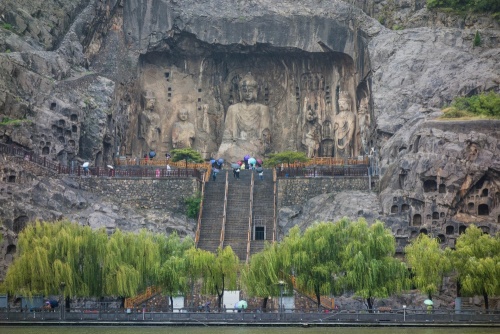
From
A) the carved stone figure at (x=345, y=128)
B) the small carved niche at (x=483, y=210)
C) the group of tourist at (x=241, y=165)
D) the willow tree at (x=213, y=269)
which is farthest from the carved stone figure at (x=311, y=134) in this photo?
the willow tree at (x=213, y=269)

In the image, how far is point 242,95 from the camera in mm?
96438

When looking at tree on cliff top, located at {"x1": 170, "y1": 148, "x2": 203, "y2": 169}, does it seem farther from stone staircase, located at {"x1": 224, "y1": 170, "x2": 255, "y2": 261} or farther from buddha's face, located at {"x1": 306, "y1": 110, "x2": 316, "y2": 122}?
buddha's face, located at {"x1": 306, "y1": 110, "x2": 316, "y2": 122}

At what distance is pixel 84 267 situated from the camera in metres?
67.3

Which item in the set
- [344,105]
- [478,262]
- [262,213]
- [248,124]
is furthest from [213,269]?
[248,124]

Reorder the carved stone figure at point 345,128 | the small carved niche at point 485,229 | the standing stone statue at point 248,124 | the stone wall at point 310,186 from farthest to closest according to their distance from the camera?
the standing stone statue at point 248,124, the carved stone figure at point 345,128, the stone wall at point 310,186, the small carved niche at point 485,229

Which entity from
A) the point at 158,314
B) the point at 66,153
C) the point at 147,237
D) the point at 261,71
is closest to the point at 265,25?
the point at 261,71

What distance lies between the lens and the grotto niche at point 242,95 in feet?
308

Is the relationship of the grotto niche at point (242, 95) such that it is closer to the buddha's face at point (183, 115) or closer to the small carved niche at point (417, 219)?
the buddha's face at point (183, 115)

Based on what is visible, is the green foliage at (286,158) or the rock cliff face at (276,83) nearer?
the rock cliff face at (276,83)

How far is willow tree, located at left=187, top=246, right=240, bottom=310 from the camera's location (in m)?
69.2

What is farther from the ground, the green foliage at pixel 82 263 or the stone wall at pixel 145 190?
the stone wall at pixel 145 190

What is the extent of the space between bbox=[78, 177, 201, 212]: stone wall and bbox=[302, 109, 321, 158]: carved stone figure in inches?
Result: 588

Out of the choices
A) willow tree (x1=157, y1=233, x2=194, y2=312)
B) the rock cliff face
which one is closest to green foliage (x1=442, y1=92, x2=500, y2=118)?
the rock cliff face

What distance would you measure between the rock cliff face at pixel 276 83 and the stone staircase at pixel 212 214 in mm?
4093
